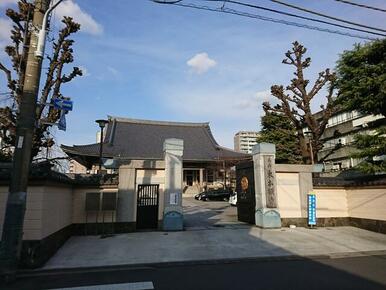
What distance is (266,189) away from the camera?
1382 cm

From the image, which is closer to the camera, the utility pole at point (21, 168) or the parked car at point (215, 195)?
the utility pole at point (21, 168)

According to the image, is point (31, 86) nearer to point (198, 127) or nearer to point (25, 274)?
point (25, 274)

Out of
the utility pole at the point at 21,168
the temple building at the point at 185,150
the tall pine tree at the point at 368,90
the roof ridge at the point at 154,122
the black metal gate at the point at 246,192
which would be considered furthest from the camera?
the roof ridge at the point at 154,122

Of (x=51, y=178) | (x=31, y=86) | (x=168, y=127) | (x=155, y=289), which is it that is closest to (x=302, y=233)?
(x=155, y=289)

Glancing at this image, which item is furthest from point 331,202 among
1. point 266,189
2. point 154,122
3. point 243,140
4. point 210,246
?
point 243,140

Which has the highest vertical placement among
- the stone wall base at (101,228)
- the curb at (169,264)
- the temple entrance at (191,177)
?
the temple entrance at (191,177)

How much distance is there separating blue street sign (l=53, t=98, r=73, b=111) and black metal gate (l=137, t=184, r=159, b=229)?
5959 mm

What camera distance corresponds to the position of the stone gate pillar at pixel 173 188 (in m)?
13.1

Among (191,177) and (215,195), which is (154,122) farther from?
(215,195)

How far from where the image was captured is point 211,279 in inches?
269

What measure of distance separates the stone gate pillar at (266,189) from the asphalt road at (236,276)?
198 inches

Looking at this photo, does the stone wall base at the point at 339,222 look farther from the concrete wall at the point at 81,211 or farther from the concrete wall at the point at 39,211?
the concrete wall at the point at 39,211

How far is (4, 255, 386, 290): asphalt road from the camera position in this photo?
6340 mm

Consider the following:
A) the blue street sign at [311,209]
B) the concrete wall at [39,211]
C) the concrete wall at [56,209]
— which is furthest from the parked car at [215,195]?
the concrete wall at [39,211]
